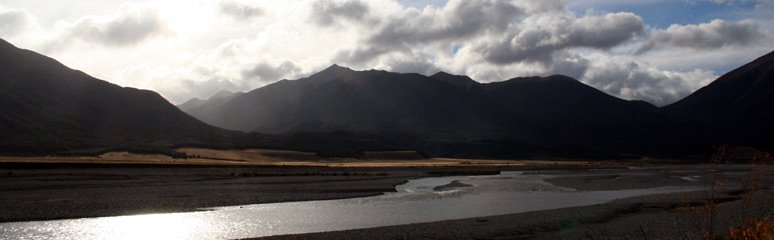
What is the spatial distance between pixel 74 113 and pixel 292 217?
486 feet

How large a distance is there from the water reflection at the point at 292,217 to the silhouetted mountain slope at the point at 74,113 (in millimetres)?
97824

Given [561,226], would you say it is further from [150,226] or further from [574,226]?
[150,226]

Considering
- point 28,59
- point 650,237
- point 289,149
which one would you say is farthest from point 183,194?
point 28,59

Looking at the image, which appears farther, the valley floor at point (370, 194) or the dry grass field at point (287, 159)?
the dry grass field at point (287, 159)

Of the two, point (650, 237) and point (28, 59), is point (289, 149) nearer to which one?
point (28, 59)

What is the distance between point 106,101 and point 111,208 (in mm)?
157546

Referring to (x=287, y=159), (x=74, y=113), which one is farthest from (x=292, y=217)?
(x=74, y=113)

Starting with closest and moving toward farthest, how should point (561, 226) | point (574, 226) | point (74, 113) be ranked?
point (574, 226) → point (561, 226) → point (74, 113)

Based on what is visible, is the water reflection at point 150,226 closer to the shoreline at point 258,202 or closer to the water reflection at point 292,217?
the water reflection at point 292,217

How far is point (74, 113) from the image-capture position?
536 ft

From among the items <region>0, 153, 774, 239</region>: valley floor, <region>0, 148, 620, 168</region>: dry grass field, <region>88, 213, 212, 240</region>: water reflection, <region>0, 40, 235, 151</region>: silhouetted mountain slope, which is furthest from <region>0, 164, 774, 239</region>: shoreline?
<region>0, 40, 235, 151</region>: silhouetted mountain slope

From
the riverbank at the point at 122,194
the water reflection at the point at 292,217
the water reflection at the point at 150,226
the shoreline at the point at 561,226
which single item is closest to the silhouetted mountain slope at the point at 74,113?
the riverbank at the point at 122,194

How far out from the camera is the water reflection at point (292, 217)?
28.5m

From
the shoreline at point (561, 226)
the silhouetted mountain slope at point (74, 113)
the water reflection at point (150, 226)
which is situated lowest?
the water reflection at point (150, 226)
